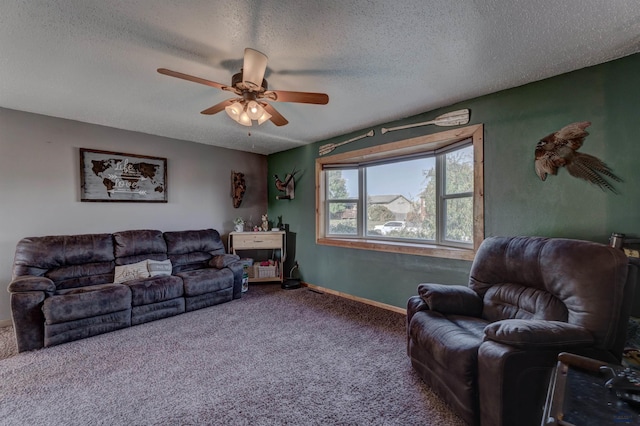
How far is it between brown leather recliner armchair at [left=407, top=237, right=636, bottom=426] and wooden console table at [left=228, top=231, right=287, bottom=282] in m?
3.10

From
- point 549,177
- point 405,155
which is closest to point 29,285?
point 405,155

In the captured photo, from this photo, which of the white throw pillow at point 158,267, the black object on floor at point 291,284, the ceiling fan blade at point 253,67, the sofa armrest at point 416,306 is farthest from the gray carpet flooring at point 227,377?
the ceiling fan blade at point 253,67

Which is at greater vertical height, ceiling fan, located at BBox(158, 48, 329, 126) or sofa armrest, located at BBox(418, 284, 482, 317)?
ceiling fan, located at BBox(158, 48, 329, 126)

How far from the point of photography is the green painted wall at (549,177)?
2.15m

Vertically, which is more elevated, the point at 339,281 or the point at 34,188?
the point at 34,188

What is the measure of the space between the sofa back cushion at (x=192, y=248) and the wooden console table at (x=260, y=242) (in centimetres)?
34

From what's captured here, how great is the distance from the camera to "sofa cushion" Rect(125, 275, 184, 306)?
3.24m

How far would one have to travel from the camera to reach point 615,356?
164cm

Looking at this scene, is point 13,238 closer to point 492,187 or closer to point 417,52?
point 417,52

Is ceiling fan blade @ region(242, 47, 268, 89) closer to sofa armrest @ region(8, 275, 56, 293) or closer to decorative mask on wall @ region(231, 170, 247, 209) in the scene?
sofa armrest @ region(8, 275, 56, 293)

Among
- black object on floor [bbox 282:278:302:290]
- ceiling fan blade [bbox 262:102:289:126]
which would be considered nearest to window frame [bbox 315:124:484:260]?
black object on floor [bbox 282:278:302:290]

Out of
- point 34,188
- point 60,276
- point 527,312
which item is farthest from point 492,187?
point 34,188

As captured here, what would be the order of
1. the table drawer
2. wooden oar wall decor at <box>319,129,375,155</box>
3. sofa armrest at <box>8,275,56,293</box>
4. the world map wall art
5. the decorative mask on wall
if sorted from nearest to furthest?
sofa armrest at <box>8,275,56,293</box> < the world map wall art < wooden oar wall decor at <box>319,129,375,155</box> < the table drawer < the decorative mask on wall

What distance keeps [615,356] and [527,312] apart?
47 centimetres
